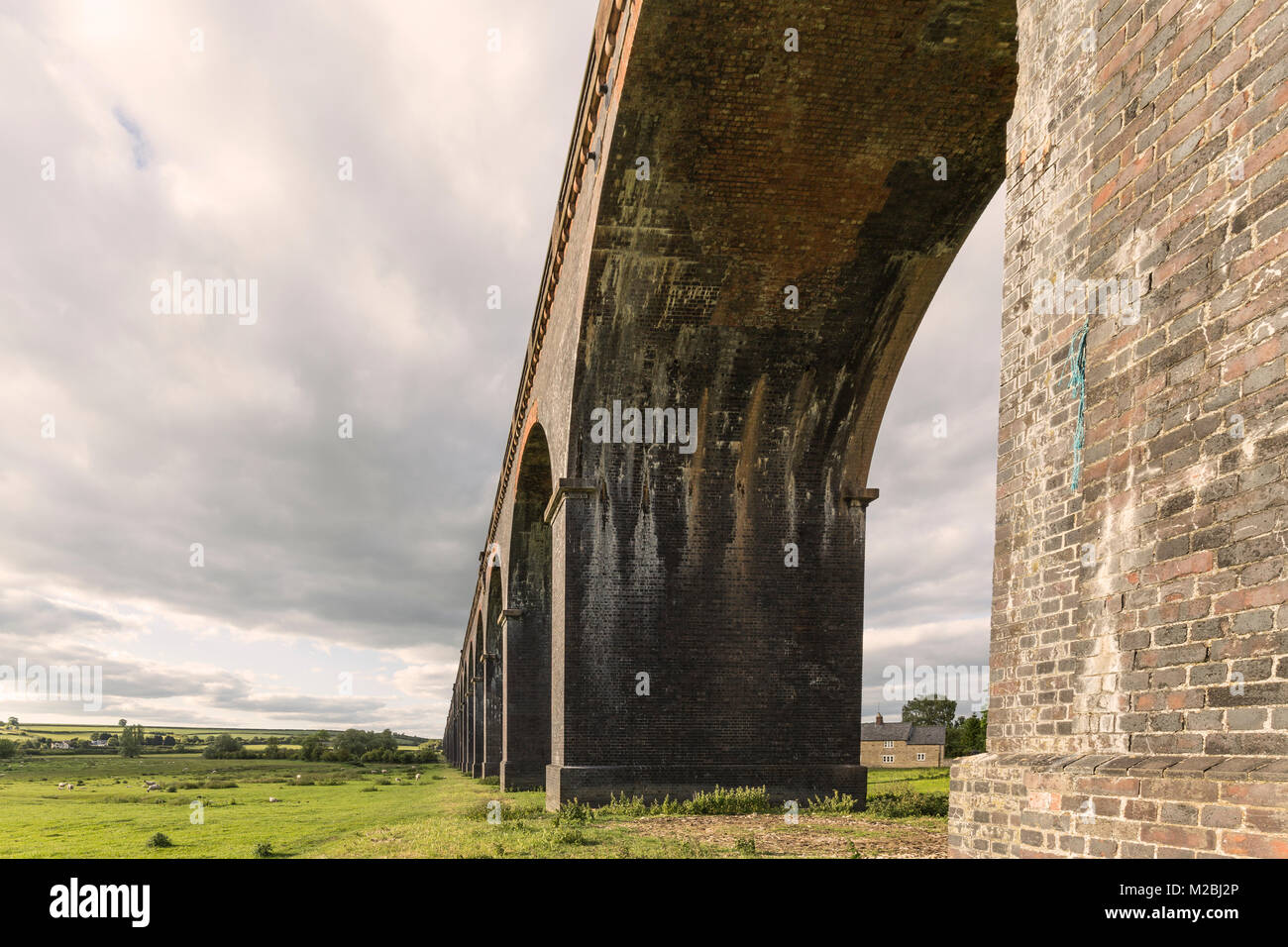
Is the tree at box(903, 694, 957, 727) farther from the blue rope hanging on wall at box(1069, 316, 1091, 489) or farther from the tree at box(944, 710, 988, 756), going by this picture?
the blue rope hanging on wall at box(1069, 316, 1091, 489)

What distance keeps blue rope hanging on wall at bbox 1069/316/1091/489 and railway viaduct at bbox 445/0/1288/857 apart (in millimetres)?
22

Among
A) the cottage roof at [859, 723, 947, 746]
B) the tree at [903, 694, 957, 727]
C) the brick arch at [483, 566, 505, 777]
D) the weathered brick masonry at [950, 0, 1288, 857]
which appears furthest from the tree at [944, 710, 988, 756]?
the weathered brick masonry at [950, 0, 1288, 857]

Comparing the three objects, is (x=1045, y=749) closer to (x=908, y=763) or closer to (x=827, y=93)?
(x=827, y=93)

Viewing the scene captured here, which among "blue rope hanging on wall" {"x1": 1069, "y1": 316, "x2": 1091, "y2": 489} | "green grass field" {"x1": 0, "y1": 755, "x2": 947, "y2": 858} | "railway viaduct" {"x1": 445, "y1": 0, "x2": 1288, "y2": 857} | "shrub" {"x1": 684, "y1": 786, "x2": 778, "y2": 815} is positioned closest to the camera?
"railway viaduct" {"x1": 445, "y1": 0, "x2": 1288, "y2": 857}

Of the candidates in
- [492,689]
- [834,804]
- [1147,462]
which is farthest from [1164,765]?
[492,689]

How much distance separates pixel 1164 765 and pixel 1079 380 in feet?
5.32

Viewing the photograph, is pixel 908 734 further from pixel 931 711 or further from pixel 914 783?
pixel 914 783

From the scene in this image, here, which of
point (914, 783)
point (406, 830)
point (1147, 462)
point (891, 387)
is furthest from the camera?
point (914, 783)

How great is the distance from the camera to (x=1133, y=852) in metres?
3.18

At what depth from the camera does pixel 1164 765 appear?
10.3 feet

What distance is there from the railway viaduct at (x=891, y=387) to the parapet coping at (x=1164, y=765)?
0.06 ft

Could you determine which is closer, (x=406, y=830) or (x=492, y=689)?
(x=406, y=830)

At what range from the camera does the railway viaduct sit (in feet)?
10.2
